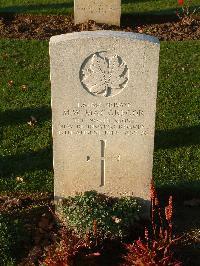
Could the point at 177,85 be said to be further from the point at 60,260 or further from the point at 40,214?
the point at 60,260

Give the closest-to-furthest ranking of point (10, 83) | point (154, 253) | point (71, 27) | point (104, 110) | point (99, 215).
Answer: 1. point (154, 253)
2. point (104, 110)
3. point (99, 215)
4. point (10, 83)
5. point (71, 27)

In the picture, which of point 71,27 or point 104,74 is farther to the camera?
point 71,27

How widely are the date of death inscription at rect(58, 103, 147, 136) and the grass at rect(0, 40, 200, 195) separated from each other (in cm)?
126

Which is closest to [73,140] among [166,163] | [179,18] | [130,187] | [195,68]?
[130,187]

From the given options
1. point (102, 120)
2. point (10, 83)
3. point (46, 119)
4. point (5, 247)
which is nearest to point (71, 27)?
point (10, 83)

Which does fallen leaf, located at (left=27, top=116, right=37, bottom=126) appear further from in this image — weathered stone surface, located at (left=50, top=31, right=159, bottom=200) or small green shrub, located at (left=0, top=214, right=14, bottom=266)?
small green shrub, located at (left=0, top=214, right=14, bottom=266)

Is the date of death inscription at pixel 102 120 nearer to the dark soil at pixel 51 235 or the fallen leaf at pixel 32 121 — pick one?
the dark soil at pixel 51 235

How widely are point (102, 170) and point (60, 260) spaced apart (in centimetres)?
110

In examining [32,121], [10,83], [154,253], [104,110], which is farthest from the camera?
[10,83]

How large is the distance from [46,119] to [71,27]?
4.00 metres

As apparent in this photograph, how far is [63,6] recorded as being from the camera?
1230cm

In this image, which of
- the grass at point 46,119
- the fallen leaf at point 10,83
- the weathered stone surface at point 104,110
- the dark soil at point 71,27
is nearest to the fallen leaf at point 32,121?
the grass at point 46,119

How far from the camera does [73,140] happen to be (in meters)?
5.09

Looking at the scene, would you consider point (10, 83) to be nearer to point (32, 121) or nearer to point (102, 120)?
point (32, 121)
